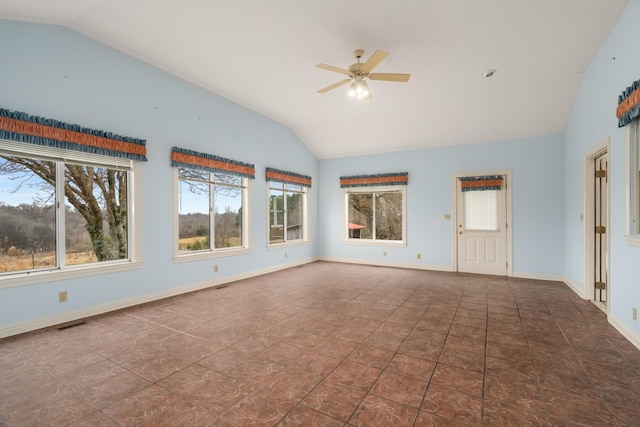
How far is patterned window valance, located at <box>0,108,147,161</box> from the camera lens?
9.57ft

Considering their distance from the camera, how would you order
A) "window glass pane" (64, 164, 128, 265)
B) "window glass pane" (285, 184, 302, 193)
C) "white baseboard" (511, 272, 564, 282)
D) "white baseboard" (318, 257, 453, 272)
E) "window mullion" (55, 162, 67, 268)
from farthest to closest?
"window glass pane" (285, 184, 302, 193)
"white baseboard" (318, 257, 453, 272)
"white baseboard" (511, 272, 564, 282)
"window glass pane" (64, 164, 128, 265)
"window mullion" (55, 162, 67, 268)

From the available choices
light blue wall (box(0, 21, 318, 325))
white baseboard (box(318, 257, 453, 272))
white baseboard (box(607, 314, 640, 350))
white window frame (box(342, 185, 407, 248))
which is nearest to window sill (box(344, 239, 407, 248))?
white window frame (box(342, 185, 407, 248))

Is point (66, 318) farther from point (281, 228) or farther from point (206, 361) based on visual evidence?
point (281, 228)

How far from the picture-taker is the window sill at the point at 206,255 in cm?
450

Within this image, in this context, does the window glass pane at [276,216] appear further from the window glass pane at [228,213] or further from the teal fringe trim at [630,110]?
the teal fringe trim at [630,110]

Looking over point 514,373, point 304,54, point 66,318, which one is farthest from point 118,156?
point 514,373

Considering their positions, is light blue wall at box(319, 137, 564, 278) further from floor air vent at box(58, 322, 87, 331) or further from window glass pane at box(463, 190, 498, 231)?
floor air vent at box(58, 322, 87, 331)

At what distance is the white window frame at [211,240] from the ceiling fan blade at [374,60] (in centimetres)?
309

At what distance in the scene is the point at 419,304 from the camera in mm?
4035

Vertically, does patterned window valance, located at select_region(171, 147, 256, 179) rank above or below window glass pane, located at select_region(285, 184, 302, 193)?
above

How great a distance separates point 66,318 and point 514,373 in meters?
4.53

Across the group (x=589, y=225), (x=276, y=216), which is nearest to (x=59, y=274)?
(x=276, y=216)

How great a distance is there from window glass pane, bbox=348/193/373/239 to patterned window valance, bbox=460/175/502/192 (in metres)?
2.16

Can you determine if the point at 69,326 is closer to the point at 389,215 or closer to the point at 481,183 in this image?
the point at 389,215
